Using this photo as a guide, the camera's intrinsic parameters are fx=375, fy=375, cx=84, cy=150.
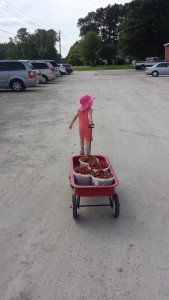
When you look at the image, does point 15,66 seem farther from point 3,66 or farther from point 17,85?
point 17,85

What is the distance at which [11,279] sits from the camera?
12.4 ft

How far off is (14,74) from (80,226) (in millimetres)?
18268

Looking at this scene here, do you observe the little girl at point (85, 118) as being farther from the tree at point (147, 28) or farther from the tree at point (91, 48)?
the tree at point (91, 48)

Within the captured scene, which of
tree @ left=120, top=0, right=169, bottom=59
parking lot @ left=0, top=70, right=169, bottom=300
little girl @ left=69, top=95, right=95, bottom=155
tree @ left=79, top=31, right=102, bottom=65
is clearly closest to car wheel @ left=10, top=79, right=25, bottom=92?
parking lot @ left=0, top=70, right=169, bottom=300

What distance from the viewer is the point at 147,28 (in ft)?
231

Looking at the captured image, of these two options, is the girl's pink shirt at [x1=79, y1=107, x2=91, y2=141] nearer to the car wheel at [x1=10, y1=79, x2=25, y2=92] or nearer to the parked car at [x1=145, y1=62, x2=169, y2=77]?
the car wheel at [x1=10, y1=79, x2=25, y2=92]

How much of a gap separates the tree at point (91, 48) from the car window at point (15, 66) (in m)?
70.3

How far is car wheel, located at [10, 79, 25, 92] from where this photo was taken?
22281 mm

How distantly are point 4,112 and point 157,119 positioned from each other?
592 centimetres

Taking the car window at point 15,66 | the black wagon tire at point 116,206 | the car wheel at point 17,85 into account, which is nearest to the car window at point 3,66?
the car window at point 15,66

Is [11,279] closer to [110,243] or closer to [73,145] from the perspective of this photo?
[110,243]

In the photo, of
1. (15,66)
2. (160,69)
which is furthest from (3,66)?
(160,69)

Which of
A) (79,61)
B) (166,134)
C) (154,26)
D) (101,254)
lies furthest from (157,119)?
(79,61)

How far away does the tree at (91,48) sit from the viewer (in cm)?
9044
